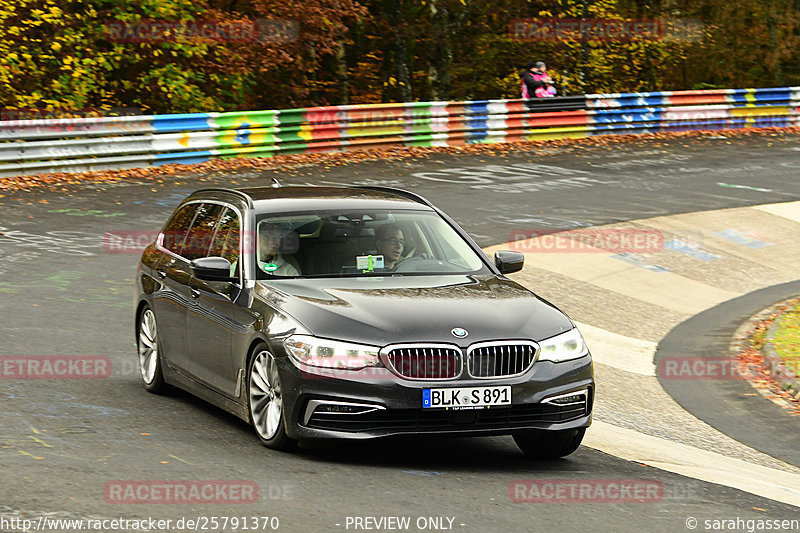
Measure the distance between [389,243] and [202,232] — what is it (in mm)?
1588

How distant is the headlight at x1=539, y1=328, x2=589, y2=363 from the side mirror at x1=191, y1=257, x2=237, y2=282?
84.4 inches

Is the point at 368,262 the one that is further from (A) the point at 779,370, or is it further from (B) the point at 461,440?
(A) the point at 779,370

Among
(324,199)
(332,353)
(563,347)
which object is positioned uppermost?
(324,199)

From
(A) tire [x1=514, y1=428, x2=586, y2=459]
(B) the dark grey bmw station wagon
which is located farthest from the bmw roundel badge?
(A) tire [x1=514, y1=428, x2=586, y2=459]

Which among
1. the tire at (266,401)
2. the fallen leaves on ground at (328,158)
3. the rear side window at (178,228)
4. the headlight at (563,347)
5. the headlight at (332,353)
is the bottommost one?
the fallen leaves on ground at (328,158)

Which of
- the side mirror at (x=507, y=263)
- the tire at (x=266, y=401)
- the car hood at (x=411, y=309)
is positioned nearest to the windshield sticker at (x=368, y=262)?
the car hood at (x=411, y=309)

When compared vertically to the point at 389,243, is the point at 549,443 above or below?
below

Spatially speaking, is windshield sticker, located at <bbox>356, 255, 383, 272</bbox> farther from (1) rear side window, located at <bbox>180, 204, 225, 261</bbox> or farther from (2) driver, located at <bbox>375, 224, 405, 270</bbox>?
(1) rear side window, located at <bbox>180, 204, 225, 261</bbox>

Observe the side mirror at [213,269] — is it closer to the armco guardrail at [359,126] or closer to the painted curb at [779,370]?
the painted curb at [779,370]

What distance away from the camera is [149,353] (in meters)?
9.83

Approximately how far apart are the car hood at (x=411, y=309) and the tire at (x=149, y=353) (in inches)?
70.9

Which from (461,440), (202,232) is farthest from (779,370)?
(202,232)

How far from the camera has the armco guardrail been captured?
24.2m

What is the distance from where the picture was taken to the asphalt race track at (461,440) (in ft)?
21.3
